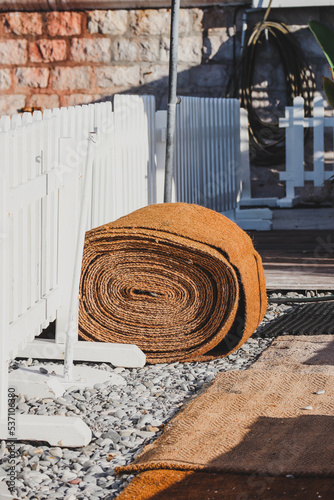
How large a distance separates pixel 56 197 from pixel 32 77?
20.6 feet

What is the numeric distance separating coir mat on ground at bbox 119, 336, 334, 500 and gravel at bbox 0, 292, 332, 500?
0.10 metres

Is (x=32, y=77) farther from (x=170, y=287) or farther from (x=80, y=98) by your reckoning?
(x=170, y=287)

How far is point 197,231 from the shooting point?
4.13 meters

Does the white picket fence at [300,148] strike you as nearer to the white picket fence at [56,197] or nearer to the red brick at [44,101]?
the red brick at [44,101]

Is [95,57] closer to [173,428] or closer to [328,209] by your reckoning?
[328,209]

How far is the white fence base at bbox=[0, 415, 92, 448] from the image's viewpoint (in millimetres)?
2947

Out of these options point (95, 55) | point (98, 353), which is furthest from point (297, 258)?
point (95, 55)

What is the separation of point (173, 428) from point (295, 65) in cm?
682

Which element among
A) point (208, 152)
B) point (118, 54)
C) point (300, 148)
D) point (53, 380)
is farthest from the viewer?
point (118, 54)

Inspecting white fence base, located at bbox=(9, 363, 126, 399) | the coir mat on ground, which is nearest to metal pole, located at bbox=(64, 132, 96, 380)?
white fence base, located at bbox=(9, 363, 126, 399)

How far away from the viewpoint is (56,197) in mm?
3859

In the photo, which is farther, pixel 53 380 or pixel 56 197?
pixel 56 197

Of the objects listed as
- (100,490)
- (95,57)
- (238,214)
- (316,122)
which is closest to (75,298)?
(100,490)

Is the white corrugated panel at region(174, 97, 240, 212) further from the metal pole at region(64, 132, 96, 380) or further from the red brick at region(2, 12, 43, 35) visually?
the metal pole at region(64, 132, 96, 380)
